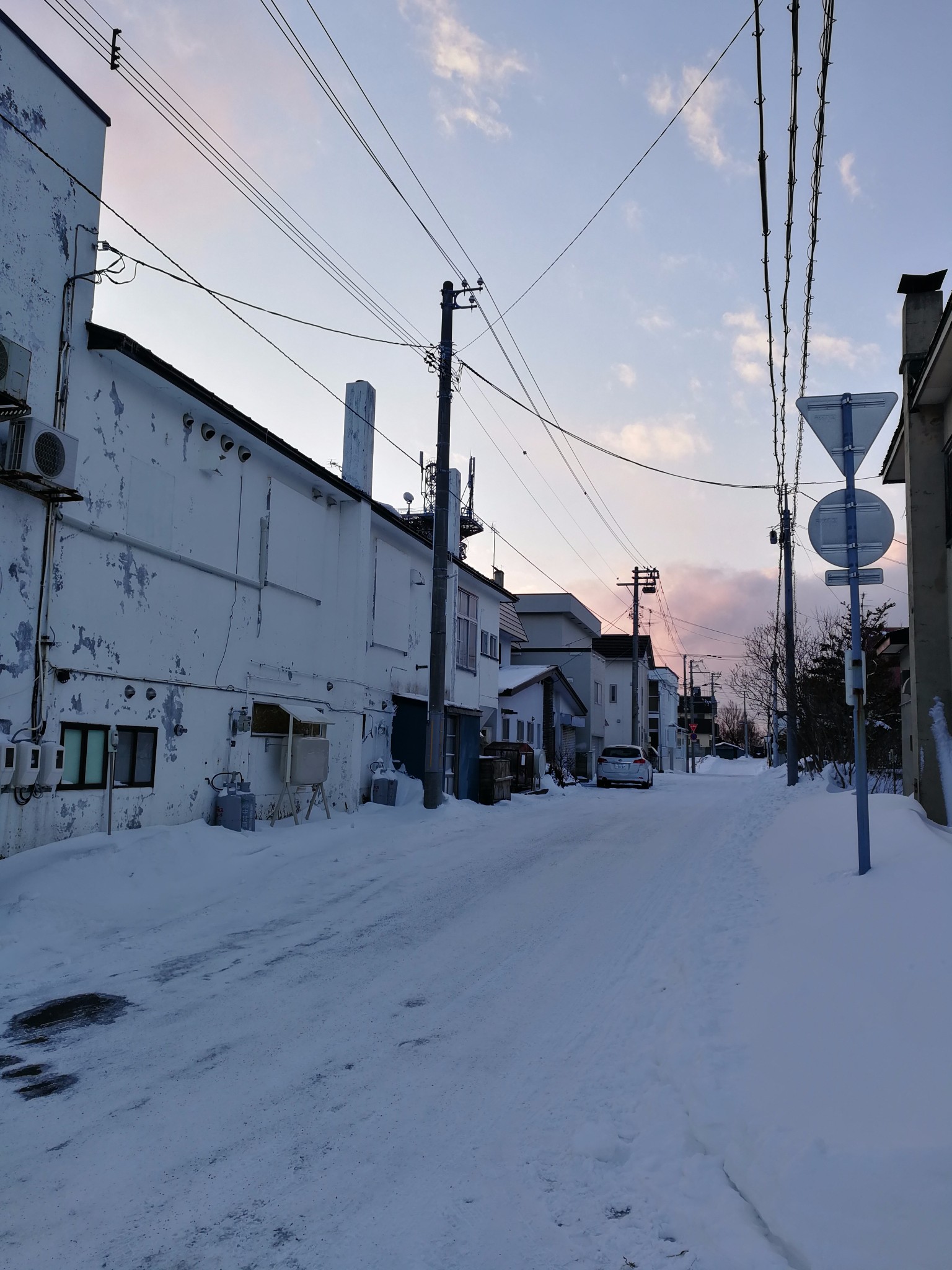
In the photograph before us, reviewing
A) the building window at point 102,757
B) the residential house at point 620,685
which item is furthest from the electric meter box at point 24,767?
the residential house at point 620,685

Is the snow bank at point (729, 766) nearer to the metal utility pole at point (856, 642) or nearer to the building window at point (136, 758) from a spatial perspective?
the building window at point (136, 758)

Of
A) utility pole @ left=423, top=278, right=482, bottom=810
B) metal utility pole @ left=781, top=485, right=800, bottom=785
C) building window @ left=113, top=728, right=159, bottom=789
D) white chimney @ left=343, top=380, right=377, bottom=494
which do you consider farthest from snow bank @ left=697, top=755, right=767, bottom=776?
building window @ left=113, top=728, right=159, bottom=789

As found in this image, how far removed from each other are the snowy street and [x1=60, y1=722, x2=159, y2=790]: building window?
84 centimetres

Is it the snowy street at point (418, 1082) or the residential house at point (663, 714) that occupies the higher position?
the residential house at point (663, 714)

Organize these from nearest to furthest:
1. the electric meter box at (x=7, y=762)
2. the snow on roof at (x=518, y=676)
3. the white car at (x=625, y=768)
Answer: the electric meter box at (x=7, y=762) < the white car at (x=625, y=768) < the snow on roof at (x=518, y=676)

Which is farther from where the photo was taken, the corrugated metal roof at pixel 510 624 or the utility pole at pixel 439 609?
the corrugated metal roof at pixel 510 624

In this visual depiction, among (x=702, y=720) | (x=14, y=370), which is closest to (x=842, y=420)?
(x=14, y=370)

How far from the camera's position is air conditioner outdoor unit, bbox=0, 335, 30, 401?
8.83 meters

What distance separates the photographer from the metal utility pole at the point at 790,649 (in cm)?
2505

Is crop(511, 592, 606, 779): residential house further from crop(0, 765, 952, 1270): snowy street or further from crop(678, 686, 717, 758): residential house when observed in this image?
crop(678, 686, 717, 758): residential house

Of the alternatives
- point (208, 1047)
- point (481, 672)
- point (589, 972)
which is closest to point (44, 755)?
point (208, 1047)

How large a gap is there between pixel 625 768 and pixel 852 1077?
2964 cm

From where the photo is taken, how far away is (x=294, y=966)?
7.11 meters

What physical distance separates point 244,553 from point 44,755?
5480mm
